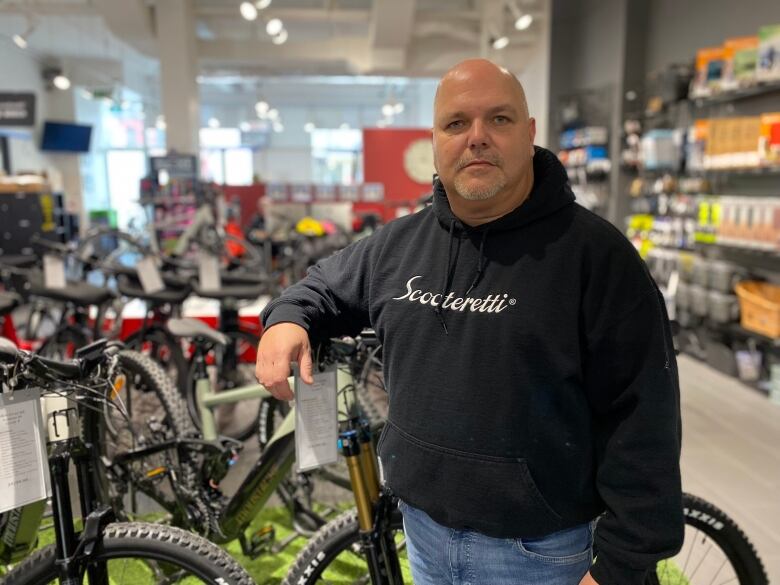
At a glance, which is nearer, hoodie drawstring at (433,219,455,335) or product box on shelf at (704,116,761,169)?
hoodie drawstring at (433,219,455,335)

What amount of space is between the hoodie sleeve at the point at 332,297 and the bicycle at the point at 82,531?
1.84 feet

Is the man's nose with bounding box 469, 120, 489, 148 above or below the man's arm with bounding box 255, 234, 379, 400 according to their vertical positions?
above

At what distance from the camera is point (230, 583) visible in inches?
60.9

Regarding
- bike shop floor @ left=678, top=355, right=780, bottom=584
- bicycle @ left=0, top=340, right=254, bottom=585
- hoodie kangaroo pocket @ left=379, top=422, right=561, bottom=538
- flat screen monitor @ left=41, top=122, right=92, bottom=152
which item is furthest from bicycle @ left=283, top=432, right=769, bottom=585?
flat screen monitor @ left=41, top=122, right=92, bottom=152

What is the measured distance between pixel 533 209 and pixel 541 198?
23 millimetres

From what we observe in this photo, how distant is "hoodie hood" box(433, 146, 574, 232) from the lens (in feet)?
3.74

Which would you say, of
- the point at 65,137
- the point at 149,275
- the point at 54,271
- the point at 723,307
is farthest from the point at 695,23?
the point at 65,137

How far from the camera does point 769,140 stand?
14.8 ft

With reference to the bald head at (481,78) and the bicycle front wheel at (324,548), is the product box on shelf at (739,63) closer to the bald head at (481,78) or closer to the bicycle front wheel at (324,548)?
the bald head at (481,78)

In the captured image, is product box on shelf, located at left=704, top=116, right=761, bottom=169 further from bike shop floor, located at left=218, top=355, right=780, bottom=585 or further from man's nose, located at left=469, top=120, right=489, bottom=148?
man's nose, located at left=469, top=120, right=489, bottom=148

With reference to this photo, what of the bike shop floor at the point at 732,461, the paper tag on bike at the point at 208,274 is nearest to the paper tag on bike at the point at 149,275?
the paper tag on bike at the point at 208,274

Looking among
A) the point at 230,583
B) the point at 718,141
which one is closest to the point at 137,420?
the point at 230,583

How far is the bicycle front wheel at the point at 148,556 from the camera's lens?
4.87 ft

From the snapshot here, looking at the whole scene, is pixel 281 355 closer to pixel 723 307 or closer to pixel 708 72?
pixel 723 307
